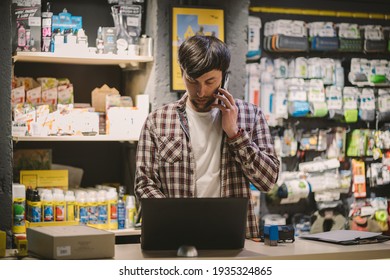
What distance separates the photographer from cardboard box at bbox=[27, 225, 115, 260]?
2.36 meters

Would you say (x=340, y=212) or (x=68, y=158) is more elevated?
(x=68, y=158)

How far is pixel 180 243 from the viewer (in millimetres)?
2492

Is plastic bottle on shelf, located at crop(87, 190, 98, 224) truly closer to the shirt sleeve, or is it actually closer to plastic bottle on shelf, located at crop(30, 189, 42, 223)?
plastic bottle on shelf, located at crop(30, 189, 42, 223)

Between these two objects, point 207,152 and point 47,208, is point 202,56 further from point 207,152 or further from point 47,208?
point 47,208

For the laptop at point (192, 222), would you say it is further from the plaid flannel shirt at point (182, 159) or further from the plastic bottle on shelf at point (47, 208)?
the plastic bottle on shelf at point (47, 208)

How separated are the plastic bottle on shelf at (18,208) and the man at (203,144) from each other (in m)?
1.26

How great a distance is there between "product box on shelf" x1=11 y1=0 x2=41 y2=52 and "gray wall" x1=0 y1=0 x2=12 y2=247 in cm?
17

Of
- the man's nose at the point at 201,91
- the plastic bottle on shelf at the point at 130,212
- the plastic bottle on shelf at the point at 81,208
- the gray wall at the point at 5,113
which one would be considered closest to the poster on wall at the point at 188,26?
the plastic bottle on shelf at the point at 130,212

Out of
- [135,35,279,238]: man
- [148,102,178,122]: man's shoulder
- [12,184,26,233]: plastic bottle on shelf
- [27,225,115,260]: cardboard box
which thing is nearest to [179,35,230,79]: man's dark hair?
[135,35,279,238]: man

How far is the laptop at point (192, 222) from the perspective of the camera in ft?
8.00
